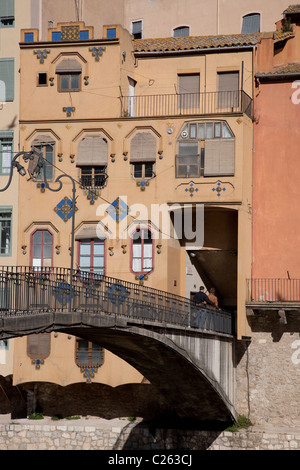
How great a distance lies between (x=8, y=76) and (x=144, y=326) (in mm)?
14444

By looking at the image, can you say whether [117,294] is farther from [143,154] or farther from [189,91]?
[189,91]

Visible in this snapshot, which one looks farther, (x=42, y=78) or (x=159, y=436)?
(x=42, y=78)

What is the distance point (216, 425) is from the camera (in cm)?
5041

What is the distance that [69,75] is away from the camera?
2002 inches

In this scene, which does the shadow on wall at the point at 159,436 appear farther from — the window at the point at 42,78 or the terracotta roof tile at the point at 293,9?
the terracotta roof tile at the point at 293,9

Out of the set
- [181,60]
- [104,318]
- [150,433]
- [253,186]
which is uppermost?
[181,60]

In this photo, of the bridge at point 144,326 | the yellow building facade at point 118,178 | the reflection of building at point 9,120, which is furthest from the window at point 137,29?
the bridge at point 144,326

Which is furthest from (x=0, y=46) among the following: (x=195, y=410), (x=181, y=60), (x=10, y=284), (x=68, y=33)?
(x=10, y=284)

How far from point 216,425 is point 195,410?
3.29 feet

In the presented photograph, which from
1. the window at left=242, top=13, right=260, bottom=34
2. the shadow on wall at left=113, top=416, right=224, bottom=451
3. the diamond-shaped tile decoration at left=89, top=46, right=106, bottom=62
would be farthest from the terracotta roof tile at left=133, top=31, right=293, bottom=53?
the shadow on wall at left=113, top=416, right=224, bottom=451

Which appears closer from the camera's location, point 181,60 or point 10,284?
point 10,284

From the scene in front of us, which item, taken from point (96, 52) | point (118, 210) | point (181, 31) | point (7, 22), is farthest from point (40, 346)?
point (181, 31)

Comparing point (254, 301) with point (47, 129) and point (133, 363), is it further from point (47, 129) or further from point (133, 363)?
point (47, 129)

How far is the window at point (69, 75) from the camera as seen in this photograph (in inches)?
1994
